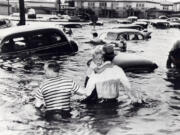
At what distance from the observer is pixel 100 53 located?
21.4 feet

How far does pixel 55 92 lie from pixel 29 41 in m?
7.90

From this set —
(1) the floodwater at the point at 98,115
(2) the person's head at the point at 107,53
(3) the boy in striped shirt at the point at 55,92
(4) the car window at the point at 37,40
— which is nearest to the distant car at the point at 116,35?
(4) the car window at the point at 37,40

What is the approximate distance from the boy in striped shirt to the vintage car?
292 inches

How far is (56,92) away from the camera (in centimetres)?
580

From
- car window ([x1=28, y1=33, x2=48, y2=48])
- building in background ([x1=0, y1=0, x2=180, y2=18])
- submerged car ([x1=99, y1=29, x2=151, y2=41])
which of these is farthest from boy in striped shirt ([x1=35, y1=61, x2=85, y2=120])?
building in background ([x1=0, y1=0, x2=180, y2=18])

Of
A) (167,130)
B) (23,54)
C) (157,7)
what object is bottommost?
(167,130)

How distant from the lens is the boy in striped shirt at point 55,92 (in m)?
5.73

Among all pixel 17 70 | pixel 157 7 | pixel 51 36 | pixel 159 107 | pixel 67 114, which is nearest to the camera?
pixel 67 114

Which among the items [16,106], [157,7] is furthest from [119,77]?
[157,7]

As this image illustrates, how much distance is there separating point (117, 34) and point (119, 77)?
1289cm

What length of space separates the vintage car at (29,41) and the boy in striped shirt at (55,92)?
740cm

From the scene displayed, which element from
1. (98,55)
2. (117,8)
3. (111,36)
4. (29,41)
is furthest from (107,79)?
(117,8)

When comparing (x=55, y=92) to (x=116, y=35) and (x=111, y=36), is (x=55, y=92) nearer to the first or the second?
(x=116, y=35)

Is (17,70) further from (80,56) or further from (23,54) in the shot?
(80,56)
